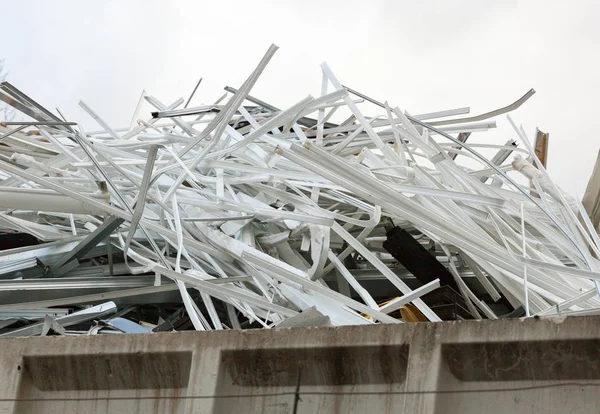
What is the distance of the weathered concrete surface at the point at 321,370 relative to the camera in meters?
1.88

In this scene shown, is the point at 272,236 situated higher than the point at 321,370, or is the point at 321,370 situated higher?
the point at 272,236

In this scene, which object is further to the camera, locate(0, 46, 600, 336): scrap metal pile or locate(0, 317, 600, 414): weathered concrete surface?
locate(0, 46, 600, 336): scrap metal pile

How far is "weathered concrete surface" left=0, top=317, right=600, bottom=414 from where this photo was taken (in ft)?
6.15

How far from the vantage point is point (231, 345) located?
2.17 metres

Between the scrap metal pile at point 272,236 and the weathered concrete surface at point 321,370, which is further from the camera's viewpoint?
the scrap metal pile at point 272,236

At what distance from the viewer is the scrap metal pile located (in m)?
2.73

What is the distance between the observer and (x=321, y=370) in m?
2.08

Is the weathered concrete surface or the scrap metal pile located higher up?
the scrap metal pile

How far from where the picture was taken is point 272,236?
3.20 metres

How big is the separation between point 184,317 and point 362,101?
1.65 meters

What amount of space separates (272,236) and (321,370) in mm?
1173

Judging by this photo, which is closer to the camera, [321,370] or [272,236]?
[321,370]

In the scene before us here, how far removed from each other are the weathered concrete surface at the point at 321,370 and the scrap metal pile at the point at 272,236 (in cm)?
41

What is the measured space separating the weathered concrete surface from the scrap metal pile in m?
0.41
